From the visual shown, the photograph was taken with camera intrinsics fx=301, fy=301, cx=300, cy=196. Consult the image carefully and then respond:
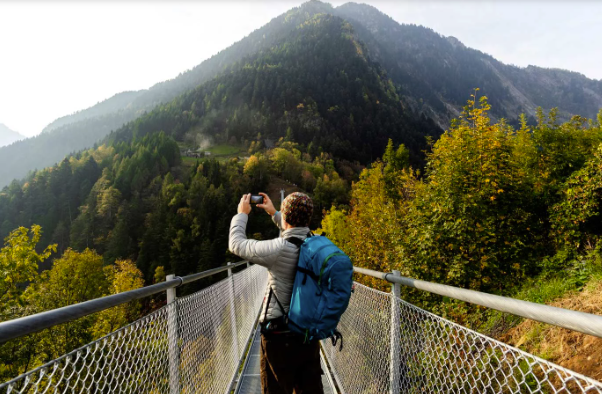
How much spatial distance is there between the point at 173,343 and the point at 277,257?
0.91m

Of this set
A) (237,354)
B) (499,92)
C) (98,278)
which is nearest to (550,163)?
(237,354)

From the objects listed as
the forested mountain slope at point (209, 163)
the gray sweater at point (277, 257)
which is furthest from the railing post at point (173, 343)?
the forested mountain slope at point (209, 163)

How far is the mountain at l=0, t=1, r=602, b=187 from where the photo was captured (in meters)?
152

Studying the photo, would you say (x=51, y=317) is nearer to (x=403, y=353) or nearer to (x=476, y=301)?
(x=476, y=301)

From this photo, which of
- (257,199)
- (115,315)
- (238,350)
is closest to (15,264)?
(238,350)

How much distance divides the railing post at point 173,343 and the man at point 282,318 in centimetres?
54

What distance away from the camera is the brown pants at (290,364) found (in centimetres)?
187

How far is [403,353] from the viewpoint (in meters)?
2.07

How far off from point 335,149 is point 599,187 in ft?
332

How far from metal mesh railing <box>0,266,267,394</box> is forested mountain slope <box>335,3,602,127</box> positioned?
6132 inches

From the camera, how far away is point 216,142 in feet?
364

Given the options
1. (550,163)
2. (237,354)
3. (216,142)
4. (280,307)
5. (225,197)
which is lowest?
(225,197)

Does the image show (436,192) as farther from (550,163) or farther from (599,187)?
(550,163)

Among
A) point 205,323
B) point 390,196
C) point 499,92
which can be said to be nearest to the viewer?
point 205,323
